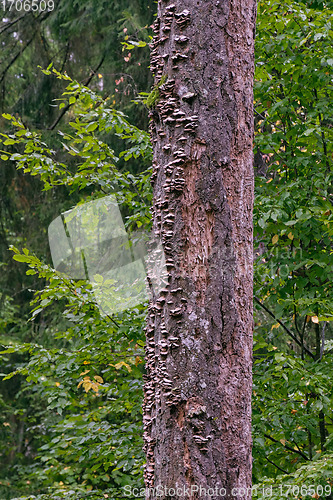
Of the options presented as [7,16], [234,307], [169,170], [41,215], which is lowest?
[234,307]

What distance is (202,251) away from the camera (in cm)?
158

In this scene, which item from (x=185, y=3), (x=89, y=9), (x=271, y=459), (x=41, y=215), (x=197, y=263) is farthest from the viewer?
(x=41, y=215)

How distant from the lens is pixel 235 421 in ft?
4.98

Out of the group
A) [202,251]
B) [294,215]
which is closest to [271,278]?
[294,215]

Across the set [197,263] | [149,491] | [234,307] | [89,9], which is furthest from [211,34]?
[89,9]

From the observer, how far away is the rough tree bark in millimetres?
1483

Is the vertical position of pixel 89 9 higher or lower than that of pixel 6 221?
higher

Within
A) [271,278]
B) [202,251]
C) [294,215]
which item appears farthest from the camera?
[271,278]

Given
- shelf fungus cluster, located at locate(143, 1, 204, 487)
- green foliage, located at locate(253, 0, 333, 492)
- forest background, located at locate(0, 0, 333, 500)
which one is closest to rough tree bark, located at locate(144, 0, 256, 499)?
shelf fungus cluster, located at locate(143, 1, 204, 487)

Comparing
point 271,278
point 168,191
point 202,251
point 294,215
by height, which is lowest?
point 202,251

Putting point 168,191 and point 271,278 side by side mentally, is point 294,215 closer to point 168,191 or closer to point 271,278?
point 271,278

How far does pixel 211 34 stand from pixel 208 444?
1379 millimetres

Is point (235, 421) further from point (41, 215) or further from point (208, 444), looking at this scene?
point (41, 215)

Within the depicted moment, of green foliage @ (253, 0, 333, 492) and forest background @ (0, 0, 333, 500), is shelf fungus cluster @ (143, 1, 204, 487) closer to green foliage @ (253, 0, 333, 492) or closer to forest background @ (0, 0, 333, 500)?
forest background @ (0, 0, 333, 500)
